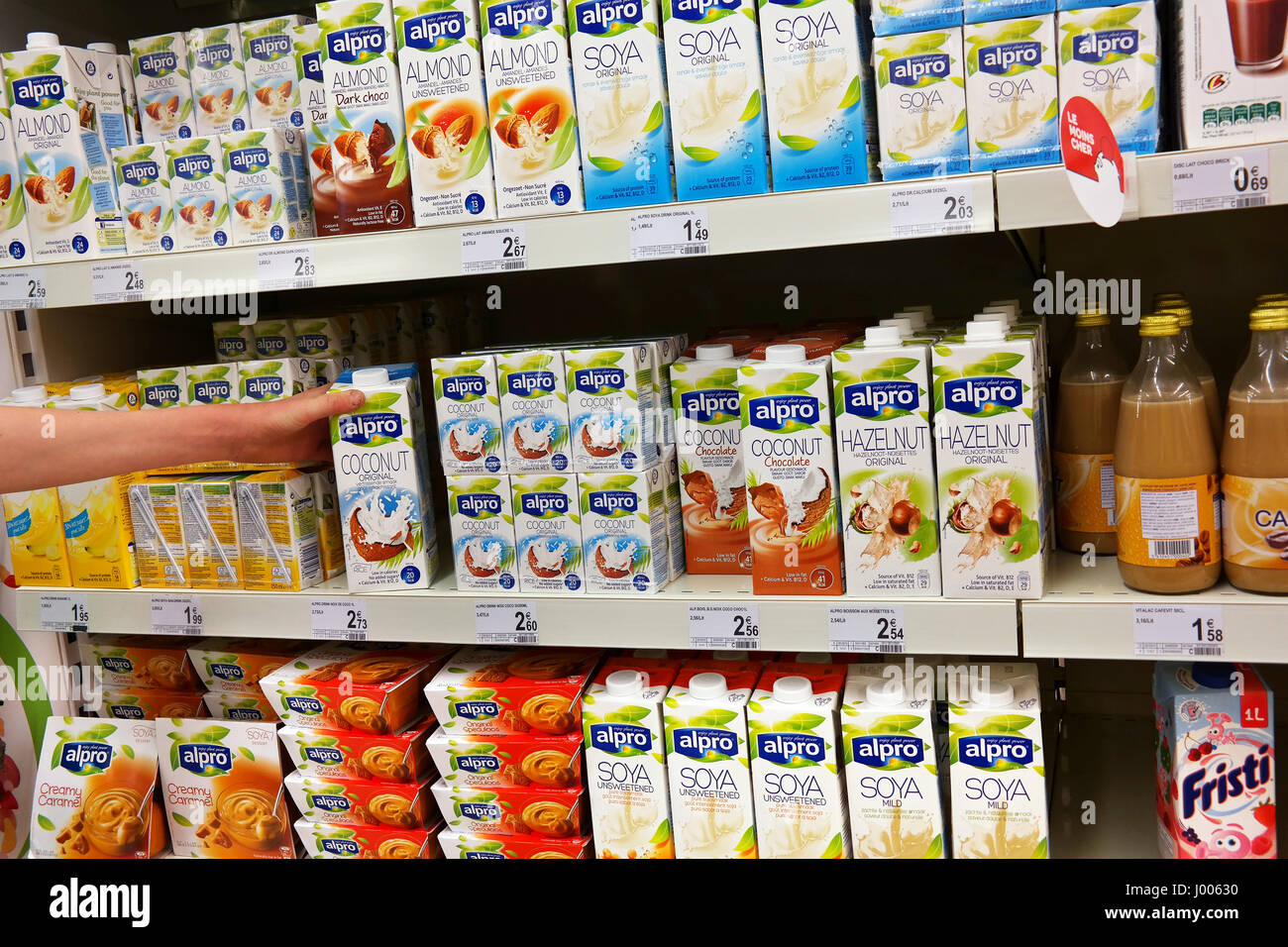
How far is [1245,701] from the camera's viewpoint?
135 cm

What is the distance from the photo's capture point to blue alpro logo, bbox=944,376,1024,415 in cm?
129

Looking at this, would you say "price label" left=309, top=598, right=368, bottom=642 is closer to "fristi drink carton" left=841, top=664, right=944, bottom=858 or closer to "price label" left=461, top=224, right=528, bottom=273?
"price label" left=461, top=224, right=528, bottom=273

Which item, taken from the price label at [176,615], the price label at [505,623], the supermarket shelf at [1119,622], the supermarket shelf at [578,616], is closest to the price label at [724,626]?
the supermarket shelf at [578,616]

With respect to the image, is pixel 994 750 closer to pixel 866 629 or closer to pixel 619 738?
pixel 866 629

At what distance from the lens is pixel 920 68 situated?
132cm

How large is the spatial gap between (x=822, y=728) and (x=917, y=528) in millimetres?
304

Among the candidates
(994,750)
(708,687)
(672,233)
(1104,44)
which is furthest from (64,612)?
(1104,44)

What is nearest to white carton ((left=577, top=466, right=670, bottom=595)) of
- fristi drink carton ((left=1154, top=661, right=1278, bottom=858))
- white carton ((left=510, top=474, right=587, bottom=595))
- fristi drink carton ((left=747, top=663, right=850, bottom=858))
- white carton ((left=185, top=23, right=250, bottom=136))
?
white carton ((left=510, top=474, right=587, bottom=595))

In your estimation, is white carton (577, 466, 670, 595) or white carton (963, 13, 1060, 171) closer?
white carton (963, 13, 1060, 171)

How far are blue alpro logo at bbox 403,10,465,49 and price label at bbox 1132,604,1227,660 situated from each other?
121 cm

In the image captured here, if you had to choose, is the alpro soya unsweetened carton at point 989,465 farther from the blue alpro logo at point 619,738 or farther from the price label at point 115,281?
the price label at point 115,281

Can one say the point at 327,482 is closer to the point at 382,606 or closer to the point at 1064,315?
the point at 382,606

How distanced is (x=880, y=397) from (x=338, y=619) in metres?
0.90

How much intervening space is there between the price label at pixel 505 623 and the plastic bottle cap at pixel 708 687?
241 millimetres
